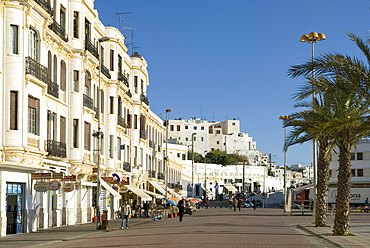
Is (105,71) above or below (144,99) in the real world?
above

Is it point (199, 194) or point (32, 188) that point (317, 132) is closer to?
point (32, 188)

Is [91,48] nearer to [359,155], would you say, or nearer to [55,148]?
[55,148]

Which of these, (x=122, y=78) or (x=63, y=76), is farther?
(x=122, y=78)

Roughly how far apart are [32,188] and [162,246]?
1219cm

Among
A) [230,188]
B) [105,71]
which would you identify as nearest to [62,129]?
[105,71]

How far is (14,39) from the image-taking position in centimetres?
2578

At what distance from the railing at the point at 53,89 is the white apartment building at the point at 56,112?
0.19 feet

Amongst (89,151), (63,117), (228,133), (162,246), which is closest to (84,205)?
(89,151)

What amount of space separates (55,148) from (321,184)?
16010 millimetres

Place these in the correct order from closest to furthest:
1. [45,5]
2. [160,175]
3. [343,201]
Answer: [343,201], [45,5], [160,175]

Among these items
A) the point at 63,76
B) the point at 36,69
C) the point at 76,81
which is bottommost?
the point at 36,69

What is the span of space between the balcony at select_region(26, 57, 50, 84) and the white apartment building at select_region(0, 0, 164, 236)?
0.05 meters

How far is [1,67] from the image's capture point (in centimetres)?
2520

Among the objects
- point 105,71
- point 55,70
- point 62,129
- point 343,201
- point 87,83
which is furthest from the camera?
point 105,71
